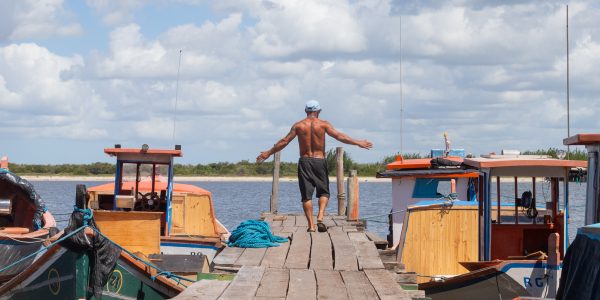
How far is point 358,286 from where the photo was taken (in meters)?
9.82

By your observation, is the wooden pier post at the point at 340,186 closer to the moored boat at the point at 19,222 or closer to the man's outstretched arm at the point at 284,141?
the moored boat at the point at 19,222

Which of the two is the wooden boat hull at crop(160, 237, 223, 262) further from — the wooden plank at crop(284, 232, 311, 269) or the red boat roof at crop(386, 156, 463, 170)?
the red boat roof at crop(386, 156, 463, 170)

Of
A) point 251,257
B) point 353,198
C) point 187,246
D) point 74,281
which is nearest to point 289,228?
point 187,246

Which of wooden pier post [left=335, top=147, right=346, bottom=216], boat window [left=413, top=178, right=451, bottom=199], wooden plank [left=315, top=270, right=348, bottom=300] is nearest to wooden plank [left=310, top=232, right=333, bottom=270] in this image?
wooden plank [left=315, top=270, right=348, bottom=300]

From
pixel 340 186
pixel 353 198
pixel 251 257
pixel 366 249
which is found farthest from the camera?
pixel 340 186

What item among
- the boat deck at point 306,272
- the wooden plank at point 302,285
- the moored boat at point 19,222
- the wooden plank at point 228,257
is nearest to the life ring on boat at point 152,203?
the moored boat at point 19,222

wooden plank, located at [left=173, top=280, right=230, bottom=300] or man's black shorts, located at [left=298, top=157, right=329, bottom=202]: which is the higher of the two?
man's black shorts, located at [left=298, top=157, right=329, bottom=202]

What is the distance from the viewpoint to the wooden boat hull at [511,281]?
13.5 metres

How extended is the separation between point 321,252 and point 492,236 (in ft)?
13.3

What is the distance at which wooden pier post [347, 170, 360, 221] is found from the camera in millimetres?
22016

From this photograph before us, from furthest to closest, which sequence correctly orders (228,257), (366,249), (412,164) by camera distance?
(412,164) < (366,249) < (228,257)

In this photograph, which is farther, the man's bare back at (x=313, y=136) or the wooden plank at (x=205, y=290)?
the man's bare back at (x=313, y=136)

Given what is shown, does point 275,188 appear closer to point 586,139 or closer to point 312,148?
point 312,148

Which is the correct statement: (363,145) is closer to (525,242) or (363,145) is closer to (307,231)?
(307,231)
